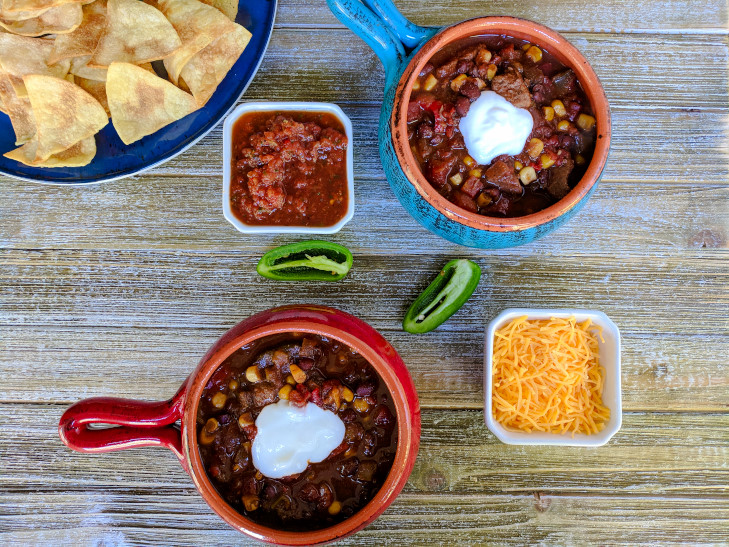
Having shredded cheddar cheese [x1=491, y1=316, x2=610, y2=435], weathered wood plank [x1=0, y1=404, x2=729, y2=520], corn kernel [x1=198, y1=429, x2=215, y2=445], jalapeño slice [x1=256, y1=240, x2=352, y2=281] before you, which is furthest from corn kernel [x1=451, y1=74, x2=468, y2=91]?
corn kernel [x1=198, y1=429, x2=215, y2=445]

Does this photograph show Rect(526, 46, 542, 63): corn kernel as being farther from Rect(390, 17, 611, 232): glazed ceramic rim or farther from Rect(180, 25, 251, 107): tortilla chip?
Rect(180, 25, 251, 107): tortilla chip

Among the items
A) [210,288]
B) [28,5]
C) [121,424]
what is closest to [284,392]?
[121,424]

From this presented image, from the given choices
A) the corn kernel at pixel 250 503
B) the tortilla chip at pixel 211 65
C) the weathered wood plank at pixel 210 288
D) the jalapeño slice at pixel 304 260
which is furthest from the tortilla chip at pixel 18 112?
the corn kernel at pixel 250 503

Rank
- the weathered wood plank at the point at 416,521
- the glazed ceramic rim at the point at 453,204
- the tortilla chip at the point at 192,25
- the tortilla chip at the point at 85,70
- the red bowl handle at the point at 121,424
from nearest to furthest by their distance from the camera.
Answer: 1. the red bowl handle at the point at 121,424
2. the glazed ceramic rim at the point at 453,204
3. the tortilla chip at the point at 192,25
4. the tortilla chip at the point at 85,70
5. the weathered wood plank at the point at 416,521

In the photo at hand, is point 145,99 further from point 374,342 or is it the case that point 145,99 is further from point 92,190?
point 374,342

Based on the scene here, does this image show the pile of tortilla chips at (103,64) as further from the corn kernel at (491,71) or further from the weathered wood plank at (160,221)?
the corn kernel at (491,71)

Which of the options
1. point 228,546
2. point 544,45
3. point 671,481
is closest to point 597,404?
point 671,481

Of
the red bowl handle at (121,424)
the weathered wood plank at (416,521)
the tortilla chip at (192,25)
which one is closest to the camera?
the red bowl handle at (121,424)
